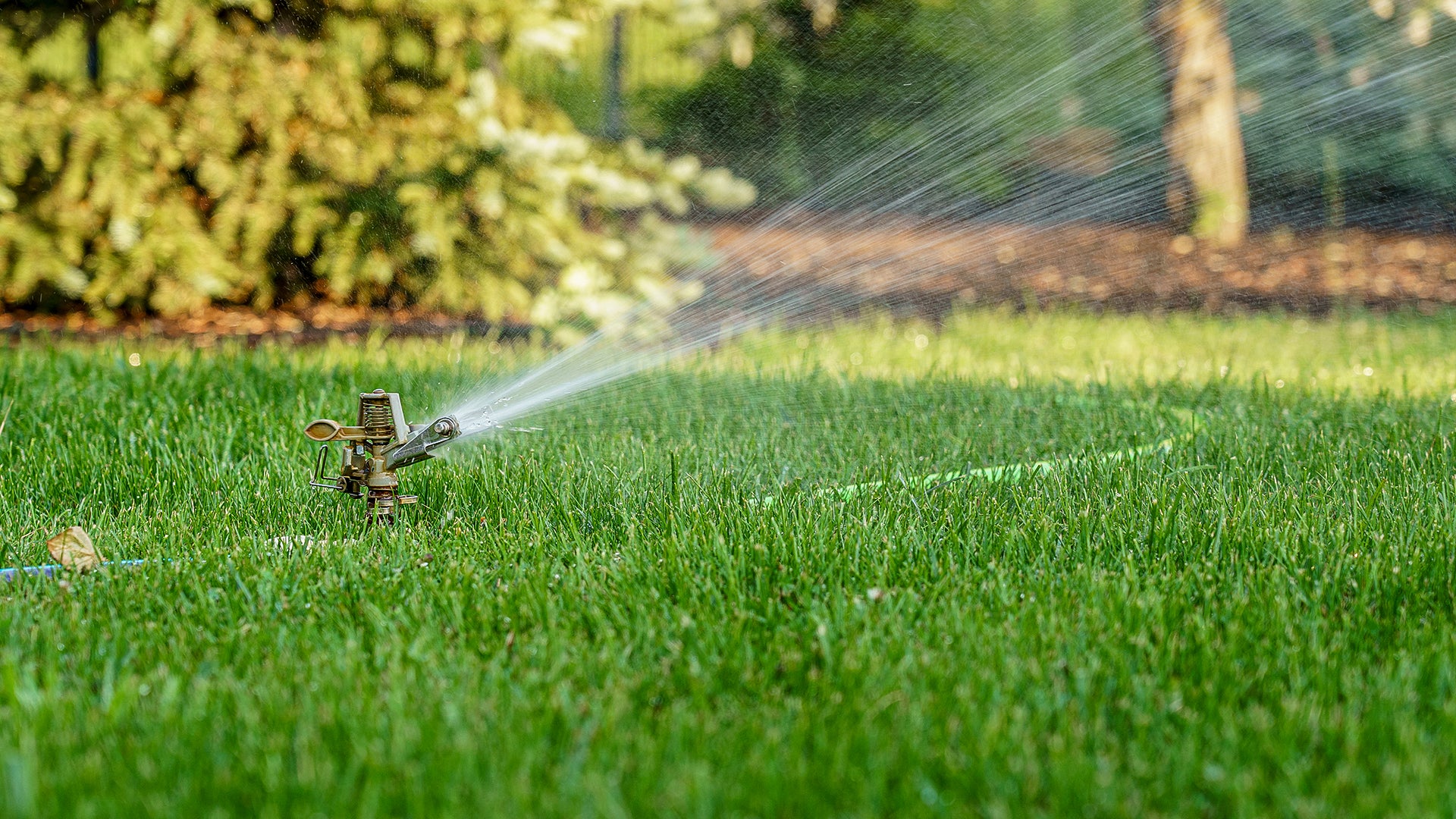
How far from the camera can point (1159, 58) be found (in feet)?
28.0

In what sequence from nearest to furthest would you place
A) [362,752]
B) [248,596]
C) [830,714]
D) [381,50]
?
[362,752] → [830,714] → [248,596] → [381,50]

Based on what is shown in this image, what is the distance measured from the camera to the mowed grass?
4.94ft

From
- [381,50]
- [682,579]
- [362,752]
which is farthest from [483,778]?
[381,50]

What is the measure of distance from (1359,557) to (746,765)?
1.35 m

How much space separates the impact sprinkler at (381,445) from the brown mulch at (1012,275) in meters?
3.19

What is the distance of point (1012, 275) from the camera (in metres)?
7.89

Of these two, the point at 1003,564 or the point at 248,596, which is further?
the point at 1003,564

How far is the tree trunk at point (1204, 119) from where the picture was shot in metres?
8.00

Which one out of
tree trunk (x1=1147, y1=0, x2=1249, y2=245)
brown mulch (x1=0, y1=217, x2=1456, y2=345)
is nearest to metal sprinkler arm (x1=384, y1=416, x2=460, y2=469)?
brown mulch (x1=0, y1=217, x2=1456, y2=345)

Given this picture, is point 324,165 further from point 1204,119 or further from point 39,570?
point 1204,119

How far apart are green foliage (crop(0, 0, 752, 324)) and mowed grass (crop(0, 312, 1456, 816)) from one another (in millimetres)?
1673

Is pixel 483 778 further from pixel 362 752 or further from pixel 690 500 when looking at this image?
pixel 690 500

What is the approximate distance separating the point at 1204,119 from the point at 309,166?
5.50 metres

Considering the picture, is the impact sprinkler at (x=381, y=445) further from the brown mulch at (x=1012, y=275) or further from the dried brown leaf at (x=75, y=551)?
the brown mulch at (x=1012, y=275)
